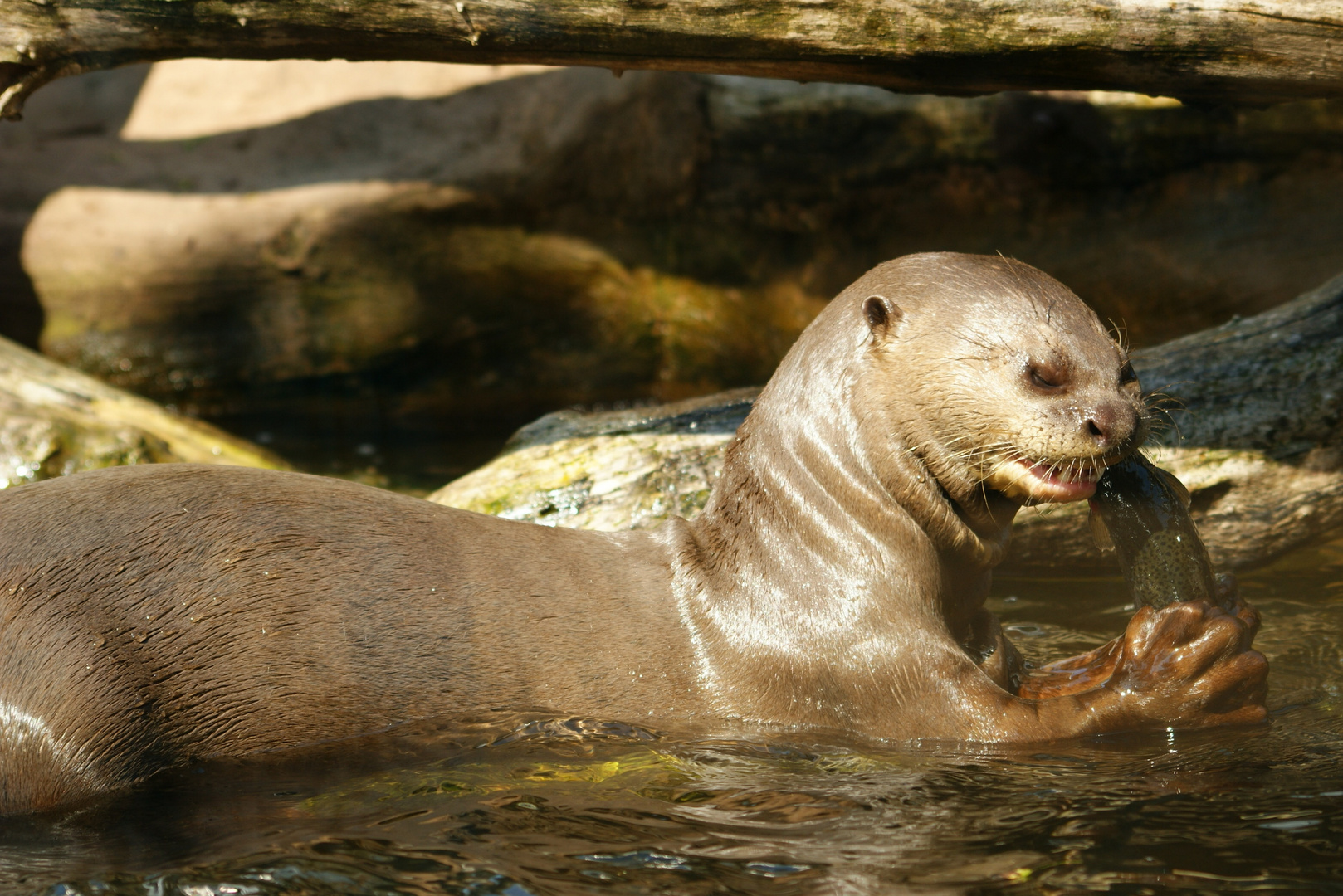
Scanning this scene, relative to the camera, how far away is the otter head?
10.4 ft

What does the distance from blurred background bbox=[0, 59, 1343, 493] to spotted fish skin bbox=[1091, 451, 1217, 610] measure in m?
4.41

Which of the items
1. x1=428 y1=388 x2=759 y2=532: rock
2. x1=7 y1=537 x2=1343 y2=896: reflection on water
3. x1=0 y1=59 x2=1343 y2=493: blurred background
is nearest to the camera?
x1=7 y1=537 x2=1343 y2=896: reflection on water

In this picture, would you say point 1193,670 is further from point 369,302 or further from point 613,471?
point 369,302

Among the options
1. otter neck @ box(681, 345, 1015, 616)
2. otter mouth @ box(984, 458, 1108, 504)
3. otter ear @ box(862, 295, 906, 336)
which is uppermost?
otter ear @ box(862, 295, 906, 336)

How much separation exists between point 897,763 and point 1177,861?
778 mm

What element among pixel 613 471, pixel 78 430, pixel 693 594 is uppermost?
pixel 693 594

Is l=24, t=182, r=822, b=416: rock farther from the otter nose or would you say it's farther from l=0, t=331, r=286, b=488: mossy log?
the otter nose

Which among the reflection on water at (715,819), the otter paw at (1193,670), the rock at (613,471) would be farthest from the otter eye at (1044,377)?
the rock at (613,471)

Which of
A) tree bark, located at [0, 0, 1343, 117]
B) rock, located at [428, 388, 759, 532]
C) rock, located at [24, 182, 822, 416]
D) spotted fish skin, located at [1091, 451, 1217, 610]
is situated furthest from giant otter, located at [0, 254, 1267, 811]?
rock, located at [24, 182, 822, 416]

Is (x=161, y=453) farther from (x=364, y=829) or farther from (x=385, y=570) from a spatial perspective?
(x=364, y=829)

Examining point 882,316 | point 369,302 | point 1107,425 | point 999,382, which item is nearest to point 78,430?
point 369,302

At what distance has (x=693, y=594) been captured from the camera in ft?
11.7

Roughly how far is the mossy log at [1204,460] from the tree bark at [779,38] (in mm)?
972

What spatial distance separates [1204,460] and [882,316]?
1902 millimetres
